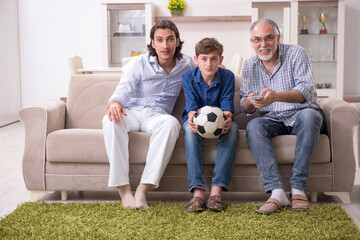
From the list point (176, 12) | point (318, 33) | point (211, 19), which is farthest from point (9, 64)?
point (318, 33)

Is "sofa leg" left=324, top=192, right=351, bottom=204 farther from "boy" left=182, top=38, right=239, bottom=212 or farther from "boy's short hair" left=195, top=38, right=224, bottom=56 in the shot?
"boy's short hair" left=195, top=38, right=224, bottom=56

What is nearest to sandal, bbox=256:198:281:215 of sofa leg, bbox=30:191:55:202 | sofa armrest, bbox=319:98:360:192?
sofa armrest, bbox=319:98:360:192

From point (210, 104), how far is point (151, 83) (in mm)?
412

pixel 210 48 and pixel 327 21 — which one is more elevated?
pixel 327 21

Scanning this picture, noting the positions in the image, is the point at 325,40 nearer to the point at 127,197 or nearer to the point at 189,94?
the point at 189,94

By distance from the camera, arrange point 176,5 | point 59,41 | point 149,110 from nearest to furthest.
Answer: point 149,110 < point 176,5 < point 59,41

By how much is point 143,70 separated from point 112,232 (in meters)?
1.10

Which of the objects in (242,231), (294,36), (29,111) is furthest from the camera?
(294,36)

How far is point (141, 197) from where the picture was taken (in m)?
2.58

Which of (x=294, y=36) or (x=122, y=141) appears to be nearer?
(x=122, y=141)

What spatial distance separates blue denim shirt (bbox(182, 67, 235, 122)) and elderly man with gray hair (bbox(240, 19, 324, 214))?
0.41 ft

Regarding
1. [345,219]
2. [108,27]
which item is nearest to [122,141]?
[345,219]

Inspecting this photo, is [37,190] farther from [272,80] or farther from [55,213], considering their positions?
[272,80]

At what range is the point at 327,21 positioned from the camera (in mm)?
6215
